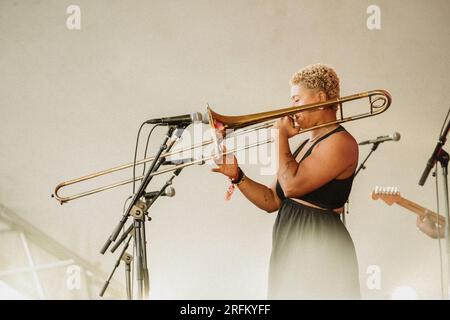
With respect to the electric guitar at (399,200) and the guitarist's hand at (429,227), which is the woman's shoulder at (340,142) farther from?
the guitarist's hand at (429,227)

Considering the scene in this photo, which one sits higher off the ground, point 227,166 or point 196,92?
point 196,92

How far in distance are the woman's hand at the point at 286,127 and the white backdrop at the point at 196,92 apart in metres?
1.39

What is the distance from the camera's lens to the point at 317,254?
200 centimetres

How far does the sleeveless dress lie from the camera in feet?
6.55

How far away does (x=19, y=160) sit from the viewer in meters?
3.49

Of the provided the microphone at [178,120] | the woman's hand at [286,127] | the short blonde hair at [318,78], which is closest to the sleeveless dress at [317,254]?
the woman's hand at [286,127]

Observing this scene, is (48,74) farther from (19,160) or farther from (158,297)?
(158,297)

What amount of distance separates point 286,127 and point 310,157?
156mm

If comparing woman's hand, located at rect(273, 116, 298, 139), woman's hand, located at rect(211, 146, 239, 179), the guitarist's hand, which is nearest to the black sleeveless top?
woman's hand, located at rect(273, 116, 298, 139)

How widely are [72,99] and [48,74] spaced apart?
0.23 meters

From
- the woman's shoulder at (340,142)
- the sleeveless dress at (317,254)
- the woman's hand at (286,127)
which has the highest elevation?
the woman's hand at (286,127)

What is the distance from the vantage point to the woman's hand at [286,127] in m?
2.07

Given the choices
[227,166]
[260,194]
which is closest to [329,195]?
[260,194]

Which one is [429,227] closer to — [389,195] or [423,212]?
[423,212]
